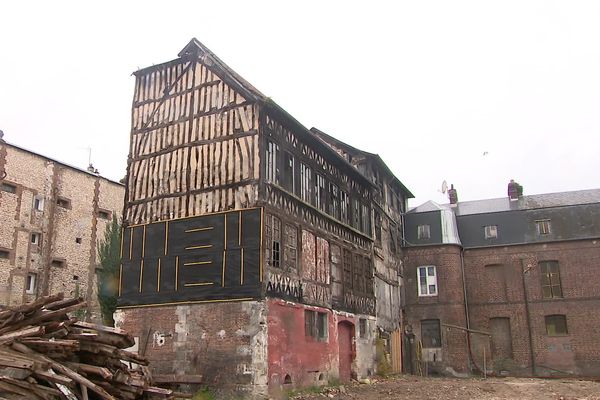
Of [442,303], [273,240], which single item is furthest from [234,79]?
[442,303]

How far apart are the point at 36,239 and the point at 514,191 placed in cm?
2493

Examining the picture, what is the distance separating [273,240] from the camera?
16203 mm

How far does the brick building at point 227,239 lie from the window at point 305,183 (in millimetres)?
38

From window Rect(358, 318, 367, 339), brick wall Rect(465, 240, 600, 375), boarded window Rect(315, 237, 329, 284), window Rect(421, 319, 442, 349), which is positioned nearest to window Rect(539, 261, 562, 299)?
brick wall Rect(465, 240, 600, 375)

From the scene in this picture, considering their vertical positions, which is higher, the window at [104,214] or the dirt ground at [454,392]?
the window at [104,214]

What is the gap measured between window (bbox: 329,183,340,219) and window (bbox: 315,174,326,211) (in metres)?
0.67

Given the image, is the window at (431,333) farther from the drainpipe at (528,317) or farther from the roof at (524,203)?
the roof at (524,203)

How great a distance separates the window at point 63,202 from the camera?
88.0 feet

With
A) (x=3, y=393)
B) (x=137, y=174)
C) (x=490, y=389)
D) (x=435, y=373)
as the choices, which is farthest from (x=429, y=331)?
(x=3, y=393)

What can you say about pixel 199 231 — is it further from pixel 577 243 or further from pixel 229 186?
pixel 577 243

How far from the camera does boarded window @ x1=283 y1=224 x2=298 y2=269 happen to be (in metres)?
16.9

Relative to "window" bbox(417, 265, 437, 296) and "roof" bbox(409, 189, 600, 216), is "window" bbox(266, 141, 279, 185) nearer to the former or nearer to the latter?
"window" bbox(417, 265, 437, 296)

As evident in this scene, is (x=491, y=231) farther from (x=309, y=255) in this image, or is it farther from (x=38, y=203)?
(x=38, y=203)

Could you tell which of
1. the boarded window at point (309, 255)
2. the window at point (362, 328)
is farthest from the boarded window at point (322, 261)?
the window at point (362, 328)
